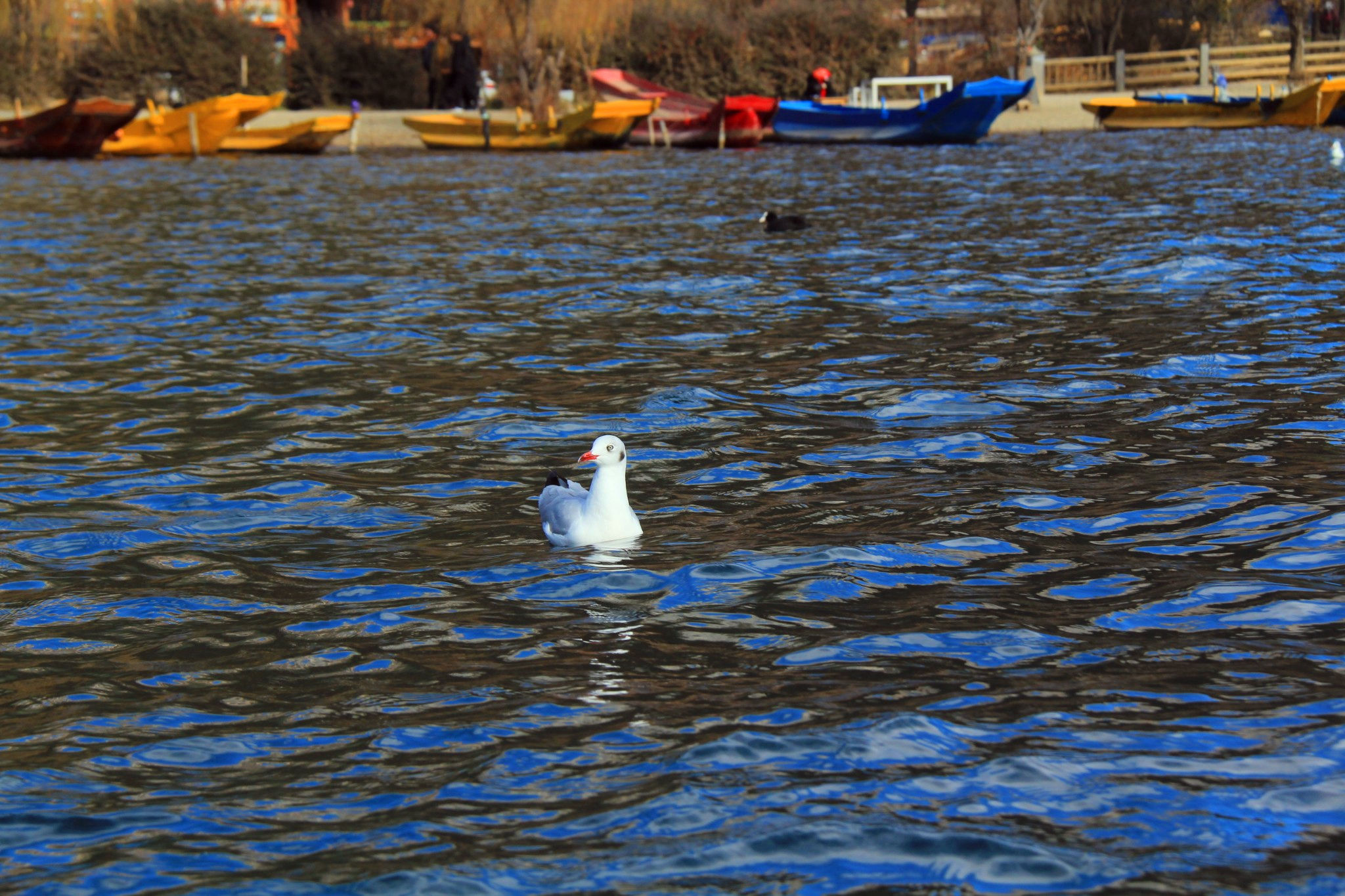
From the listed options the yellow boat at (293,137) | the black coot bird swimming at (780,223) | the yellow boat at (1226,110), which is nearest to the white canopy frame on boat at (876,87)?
the yellow boat at (1226,110)

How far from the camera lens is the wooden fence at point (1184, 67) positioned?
48.0 m

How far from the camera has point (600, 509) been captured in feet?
22.0

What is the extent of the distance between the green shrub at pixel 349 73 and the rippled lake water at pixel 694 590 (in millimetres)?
37438

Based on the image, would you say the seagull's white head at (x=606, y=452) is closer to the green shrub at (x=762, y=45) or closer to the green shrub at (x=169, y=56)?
the green shrub at (x=762, y=45)

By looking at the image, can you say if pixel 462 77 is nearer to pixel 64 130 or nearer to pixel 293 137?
pixel 293 137

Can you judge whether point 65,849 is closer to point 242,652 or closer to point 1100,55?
point 242,652

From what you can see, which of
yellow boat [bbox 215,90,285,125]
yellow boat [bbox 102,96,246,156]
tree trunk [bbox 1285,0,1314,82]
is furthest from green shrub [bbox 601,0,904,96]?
yellow boat [bbox 102,96,246,156]

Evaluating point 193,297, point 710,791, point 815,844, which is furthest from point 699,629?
point 193,297

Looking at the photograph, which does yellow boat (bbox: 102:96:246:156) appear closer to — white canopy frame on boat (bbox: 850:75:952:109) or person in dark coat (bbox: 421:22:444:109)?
A: person in dark coat (bbox: 421:22:444:109)

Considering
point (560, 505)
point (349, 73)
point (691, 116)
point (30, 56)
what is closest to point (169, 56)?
point (30, 56)

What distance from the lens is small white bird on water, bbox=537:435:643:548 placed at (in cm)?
657

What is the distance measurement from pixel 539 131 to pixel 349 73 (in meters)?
13.6

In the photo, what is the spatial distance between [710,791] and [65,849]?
70.7 inches

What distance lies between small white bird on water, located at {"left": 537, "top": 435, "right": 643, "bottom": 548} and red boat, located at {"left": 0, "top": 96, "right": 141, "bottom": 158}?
113 feet
